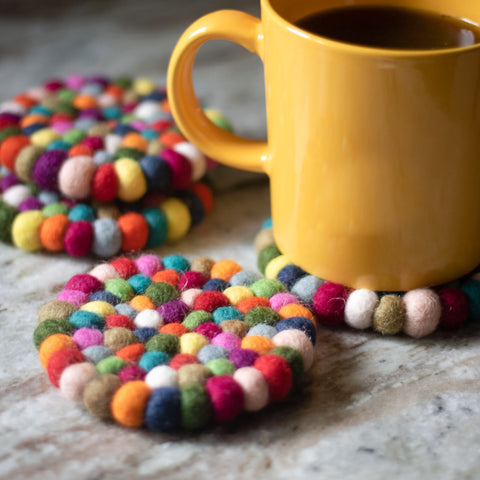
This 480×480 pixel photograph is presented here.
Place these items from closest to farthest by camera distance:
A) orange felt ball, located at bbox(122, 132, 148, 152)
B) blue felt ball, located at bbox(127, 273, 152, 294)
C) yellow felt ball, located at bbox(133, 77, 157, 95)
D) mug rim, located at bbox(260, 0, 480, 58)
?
mug rim, located at bbox(260, 0, 480, 58)
blue felt ball, located at bbox(127, 273, 152, 294)
orange felt ball, located at bbox(122, 132, 148, 152)
yellow felt ball, located at bbox(133, 77, 157, 95)

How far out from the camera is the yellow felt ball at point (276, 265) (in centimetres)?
54

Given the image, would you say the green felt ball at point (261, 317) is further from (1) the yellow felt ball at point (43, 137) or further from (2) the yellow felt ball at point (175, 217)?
(1) the yellow felt ball at point (43, 137)

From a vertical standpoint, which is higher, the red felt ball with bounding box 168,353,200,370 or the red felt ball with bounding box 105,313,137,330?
the red felt ball with bounding box 105,313,137,330

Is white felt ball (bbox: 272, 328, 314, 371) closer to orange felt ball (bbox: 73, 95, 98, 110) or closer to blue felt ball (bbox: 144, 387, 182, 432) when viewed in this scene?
blue felt ball (bbox: 144, 387, 182, 432)

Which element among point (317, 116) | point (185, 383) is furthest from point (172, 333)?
point (317, 116)

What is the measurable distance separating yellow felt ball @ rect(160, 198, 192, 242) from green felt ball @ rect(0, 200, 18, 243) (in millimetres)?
116

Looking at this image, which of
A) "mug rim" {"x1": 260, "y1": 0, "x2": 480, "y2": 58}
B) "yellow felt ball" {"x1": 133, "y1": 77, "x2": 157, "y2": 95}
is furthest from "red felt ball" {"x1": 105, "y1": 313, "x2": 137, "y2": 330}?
"yellow felt ball" {"x1": 133, "y1": 77, "x2": 157, "y2": 95}

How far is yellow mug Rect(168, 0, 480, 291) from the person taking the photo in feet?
1.40

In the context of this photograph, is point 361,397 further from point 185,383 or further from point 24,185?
point 24,185

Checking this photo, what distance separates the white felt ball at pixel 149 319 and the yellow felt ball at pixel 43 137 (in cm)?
21

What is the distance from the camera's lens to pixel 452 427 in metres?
0.44

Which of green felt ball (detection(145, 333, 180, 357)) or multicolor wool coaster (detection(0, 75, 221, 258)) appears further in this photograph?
multicolor wool coaster (detection(0, 75, 221, 258))

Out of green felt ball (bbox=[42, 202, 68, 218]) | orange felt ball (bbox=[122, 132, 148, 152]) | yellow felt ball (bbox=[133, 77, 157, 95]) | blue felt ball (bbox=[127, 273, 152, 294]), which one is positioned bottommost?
blue felt ball (bbox=[127, 273, 152, 294])

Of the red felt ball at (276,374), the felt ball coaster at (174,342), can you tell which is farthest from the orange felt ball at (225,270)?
the red felt ball at (276,374)
